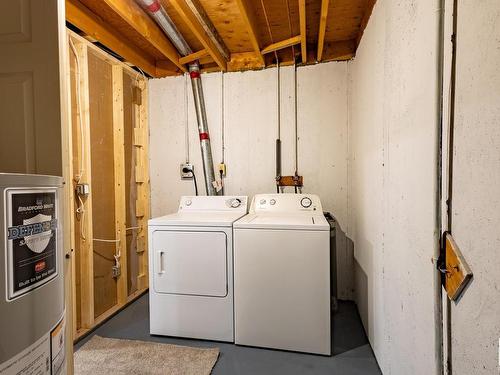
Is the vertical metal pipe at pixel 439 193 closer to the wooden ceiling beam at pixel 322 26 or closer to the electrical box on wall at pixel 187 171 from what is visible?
the wooden ceiling beam at pixel 322 26

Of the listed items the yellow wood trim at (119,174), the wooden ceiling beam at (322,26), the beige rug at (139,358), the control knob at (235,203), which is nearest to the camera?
the beige rug at (139,358)

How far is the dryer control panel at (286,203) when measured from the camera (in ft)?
8.07

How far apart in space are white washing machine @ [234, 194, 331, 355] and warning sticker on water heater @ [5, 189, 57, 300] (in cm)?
135

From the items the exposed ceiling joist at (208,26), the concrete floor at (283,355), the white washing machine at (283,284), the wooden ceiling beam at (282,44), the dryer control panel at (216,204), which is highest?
the exposed ceiling joist at (208,26)

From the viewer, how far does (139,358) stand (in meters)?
1.85

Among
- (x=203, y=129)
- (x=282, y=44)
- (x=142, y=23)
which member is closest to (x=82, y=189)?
(x=203, y=129)

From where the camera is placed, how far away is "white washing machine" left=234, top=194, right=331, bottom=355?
185 centimetres

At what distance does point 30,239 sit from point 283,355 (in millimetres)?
1807

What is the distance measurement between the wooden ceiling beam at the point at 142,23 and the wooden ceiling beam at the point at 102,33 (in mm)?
233

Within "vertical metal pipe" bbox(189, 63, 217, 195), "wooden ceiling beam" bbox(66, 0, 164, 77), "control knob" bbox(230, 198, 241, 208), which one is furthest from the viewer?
"vertical metal pipe" bbox(189, 63, 217, 195)

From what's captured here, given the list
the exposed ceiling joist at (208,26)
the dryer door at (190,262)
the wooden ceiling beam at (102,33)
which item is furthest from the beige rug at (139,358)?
the exposed ceiling joist at (208,26)

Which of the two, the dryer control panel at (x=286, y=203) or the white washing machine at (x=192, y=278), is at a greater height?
the dryer control panel at (x=286, y=203)

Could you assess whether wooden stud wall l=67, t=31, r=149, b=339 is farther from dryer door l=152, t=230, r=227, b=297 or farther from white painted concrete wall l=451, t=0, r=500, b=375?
white painted concrete wall l=451, t=0, r=500, b=375

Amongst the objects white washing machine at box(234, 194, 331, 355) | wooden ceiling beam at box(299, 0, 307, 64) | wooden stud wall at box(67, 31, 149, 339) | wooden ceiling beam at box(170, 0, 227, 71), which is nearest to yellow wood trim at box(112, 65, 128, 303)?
wooden stud wall at box(67, 31, 149, 339)
